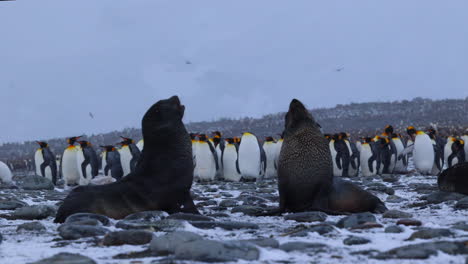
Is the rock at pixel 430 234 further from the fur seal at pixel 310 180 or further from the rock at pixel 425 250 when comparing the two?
the fur seal at pixel 310 180

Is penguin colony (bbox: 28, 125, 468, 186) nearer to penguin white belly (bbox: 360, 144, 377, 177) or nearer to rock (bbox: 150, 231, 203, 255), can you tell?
penguin white belly (bbox: 360, 144, 377, 177)

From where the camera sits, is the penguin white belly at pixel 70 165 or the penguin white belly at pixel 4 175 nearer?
the penguin white belly at pixel 70 165

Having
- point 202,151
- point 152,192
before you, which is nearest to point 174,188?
point 152,192

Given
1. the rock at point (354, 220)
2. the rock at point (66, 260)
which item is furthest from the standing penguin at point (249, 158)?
the rock at point (66, 260)

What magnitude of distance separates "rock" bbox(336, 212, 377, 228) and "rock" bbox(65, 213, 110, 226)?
1.80 metres

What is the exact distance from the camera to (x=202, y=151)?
46.6 ft

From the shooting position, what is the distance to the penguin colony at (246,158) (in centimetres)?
1416

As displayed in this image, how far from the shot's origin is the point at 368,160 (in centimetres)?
1581

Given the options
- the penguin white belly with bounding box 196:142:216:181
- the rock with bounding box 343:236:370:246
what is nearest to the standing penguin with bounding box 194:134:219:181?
the penguin white belly with bounding box 196:142:216:181

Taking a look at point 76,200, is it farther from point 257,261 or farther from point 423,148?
point 423,148

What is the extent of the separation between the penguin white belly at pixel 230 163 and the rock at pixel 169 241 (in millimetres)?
11047

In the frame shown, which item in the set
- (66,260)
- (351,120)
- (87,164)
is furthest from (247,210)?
(351,120)

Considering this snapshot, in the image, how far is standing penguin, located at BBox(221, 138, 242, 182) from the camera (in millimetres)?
14604

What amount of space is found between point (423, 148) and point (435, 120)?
43.7m
